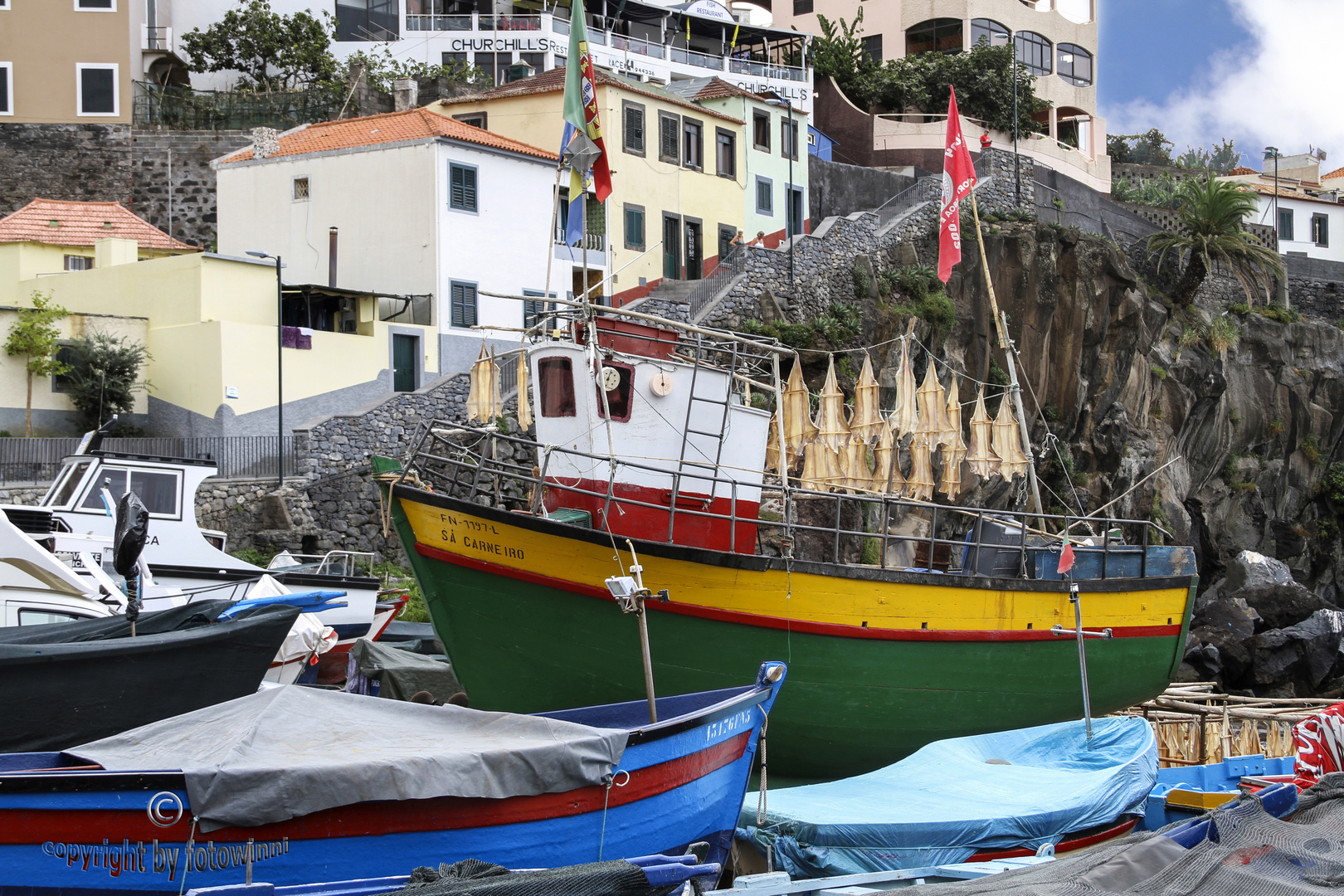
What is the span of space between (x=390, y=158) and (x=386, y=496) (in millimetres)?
17074

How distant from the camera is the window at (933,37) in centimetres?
Result: 4822

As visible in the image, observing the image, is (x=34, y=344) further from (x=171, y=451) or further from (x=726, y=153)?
(x=726, y=153)

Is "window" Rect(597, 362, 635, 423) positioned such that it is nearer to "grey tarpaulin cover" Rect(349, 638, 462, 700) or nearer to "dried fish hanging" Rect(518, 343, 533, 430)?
"dried fish hanging" Rect(518, 343, 533, 430)

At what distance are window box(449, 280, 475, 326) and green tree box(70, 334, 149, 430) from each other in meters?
6.88

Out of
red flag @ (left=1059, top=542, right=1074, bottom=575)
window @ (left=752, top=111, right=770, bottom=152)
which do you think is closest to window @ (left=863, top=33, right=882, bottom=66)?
window @ (left=752, top=111, right=770, bottom=152)

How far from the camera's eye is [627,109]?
33.6 metres

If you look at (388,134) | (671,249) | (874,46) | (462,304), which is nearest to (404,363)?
(462,304)

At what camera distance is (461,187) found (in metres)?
29.5

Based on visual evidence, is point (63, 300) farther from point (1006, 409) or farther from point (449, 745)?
point (449, 745)

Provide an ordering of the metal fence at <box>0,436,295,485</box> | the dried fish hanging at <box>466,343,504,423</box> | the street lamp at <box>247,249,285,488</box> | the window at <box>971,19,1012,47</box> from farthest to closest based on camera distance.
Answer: the window at <box>971,19,1012,47</box> → the street lamp at <box>247,249,285,488</box> → the metal fence at <box>0,436,295,485</box> → the dried fish hanging at <box>466,343,504,423</box>

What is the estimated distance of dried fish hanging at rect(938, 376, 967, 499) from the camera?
18.0 metres

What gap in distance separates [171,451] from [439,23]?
883 inches

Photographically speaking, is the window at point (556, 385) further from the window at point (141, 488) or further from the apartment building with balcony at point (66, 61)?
the apartment building with balcony at point (66, 61)

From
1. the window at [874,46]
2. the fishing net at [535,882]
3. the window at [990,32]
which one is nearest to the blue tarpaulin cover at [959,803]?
the fishing net at [535,882]
